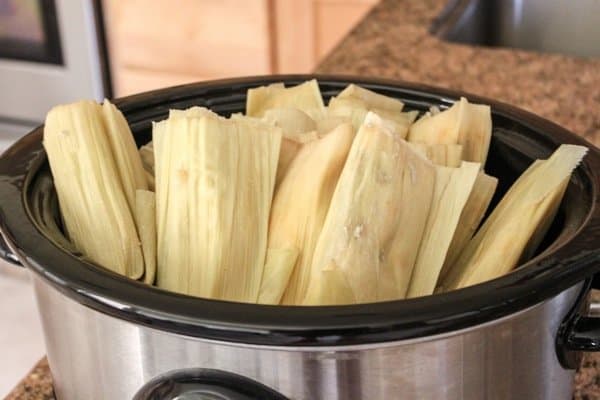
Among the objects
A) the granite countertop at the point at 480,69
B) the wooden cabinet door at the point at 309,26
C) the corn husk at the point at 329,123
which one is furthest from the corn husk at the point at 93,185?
the wooden cabinet door at the point at 309,26

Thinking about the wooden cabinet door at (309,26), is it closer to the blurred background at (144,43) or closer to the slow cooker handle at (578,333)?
the blurred background at (144,43)

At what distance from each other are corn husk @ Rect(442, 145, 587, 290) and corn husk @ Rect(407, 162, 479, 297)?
0.06 ft

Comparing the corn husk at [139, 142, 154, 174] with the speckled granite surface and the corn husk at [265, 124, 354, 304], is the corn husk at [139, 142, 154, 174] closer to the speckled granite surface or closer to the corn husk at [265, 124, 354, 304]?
the corn husk at [265, 124, 354, 304]

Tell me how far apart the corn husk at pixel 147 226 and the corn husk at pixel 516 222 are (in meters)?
0.15

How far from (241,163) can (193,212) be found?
0.04 metres

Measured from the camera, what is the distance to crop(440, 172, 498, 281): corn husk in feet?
1.54

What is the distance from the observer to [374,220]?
426 millimetres

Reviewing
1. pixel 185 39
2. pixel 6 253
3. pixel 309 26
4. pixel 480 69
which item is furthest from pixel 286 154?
pixel 185 39

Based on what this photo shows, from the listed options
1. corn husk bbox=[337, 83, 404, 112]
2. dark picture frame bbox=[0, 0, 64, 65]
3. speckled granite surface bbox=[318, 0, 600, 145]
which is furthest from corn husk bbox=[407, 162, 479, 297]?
dark picture frame bbox=[0, 0, 64, 65]

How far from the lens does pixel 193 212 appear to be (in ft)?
1.43

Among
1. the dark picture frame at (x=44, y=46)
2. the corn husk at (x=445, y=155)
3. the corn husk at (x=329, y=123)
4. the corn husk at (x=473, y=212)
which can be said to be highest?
the corn husk at (x=329, y=123)

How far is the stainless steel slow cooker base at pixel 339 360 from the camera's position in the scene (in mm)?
347

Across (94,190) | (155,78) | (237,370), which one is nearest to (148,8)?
(155,78)

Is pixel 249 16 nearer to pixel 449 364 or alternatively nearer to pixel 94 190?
pixel 94 190
